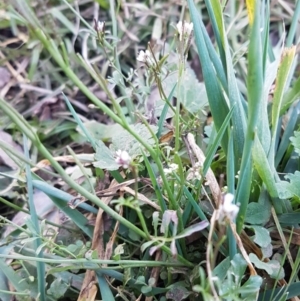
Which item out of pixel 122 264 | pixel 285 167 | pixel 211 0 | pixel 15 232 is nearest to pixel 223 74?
pixel 211 0

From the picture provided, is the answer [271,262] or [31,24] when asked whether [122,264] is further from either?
[31,24]

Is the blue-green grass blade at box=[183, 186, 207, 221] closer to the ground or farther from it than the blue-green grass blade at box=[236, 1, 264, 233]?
closer to the ground

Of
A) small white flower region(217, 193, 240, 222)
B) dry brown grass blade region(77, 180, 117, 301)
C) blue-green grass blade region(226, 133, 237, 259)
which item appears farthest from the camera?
dry brown grass blade region(77, 180, 117, 301)

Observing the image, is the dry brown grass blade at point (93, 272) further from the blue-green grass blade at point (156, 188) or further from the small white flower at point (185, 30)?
the small white flower at point (185, 30)

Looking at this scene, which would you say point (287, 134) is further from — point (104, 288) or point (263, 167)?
point (104, 288)

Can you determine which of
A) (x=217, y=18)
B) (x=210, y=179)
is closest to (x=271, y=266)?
(x=210, y=179)

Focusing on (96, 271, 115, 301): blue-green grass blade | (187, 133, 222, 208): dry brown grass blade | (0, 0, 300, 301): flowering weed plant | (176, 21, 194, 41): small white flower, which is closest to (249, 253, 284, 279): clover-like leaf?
(0, 0, 300, 301): flowering weed plant

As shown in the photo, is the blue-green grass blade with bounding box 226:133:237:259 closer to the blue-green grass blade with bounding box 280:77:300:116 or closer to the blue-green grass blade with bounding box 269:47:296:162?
the blue-green grass blade with bounding box 269:47:296:162

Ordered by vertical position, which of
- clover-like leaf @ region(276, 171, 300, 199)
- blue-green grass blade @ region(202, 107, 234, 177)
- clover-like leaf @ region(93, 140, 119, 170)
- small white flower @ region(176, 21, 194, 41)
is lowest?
clover-like leaf @ region(276, 171, 300, 199)
